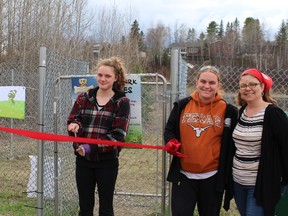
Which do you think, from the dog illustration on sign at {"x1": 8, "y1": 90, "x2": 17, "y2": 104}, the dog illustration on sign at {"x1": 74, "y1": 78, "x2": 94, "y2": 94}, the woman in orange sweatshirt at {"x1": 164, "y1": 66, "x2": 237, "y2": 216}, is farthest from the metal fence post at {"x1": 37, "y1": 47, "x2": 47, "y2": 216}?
the dog illustration on sign at {"x1": 8, "y1": 90, "x2": 17, "y2": 104}

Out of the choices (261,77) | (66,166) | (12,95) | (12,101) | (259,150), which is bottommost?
(66,166)

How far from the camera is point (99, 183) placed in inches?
150

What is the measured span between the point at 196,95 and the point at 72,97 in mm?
1606

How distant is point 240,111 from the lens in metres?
3.44

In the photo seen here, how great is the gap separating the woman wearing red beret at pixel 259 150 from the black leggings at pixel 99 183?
3.76 ft

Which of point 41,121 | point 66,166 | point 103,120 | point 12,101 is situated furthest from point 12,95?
point 103,120

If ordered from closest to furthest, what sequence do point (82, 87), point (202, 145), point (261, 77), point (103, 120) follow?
1. point (261, 77)
2. point (202, 145)
3. point (103, 120)
4. point (82, 87)

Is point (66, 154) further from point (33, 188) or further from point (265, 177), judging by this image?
point (265, 177)

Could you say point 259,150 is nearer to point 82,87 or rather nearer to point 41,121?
point 82,87

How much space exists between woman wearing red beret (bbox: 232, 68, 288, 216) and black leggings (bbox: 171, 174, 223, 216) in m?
0.22

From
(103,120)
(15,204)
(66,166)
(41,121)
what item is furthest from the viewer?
(15,204)

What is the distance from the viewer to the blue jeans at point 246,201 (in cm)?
325

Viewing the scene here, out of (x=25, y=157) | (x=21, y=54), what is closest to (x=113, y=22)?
(x=21, y=54)

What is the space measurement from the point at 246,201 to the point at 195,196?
1.45 feet
